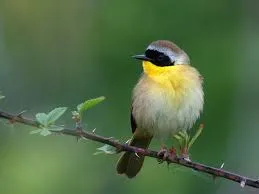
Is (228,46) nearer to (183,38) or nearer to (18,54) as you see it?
(183,38)

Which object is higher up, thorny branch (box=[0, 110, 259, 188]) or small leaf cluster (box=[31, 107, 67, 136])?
small leaf cluster (box=[31, 107, 67, 136])

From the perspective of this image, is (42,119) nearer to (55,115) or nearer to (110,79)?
(55,115)

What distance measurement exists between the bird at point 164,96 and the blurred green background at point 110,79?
4.52ft

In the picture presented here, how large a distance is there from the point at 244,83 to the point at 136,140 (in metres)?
4.95

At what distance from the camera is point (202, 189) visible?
1062cm

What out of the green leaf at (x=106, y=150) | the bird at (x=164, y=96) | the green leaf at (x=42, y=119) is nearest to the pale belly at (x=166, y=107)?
the bird at (x=164, y=96)

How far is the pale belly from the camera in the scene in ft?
22.1

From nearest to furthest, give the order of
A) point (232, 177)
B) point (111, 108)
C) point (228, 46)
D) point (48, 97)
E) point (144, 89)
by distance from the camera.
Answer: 1. point (232, 177)
2. point (144, 89)
3. point (111, 108)
4. point (48, 97)
5. point (228, 46)

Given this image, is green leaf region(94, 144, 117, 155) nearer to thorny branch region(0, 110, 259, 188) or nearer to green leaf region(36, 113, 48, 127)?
thorny branch region(0, 110, 259, 188)

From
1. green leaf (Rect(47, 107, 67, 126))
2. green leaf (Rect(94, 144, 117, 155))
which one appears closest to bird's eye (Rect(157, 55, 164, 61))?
green leaf (Rect(94, 144, 117, 155))

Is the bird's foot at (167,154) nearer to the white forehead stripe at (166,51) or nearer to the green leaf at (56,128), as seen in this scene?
the green leaf at (56,128)

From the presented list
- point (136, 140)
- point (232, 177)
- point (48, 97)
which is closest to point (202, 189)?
point (48, 97)

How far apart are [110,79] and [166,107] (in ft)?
18.3

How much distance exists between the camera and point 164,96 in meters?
6.73
